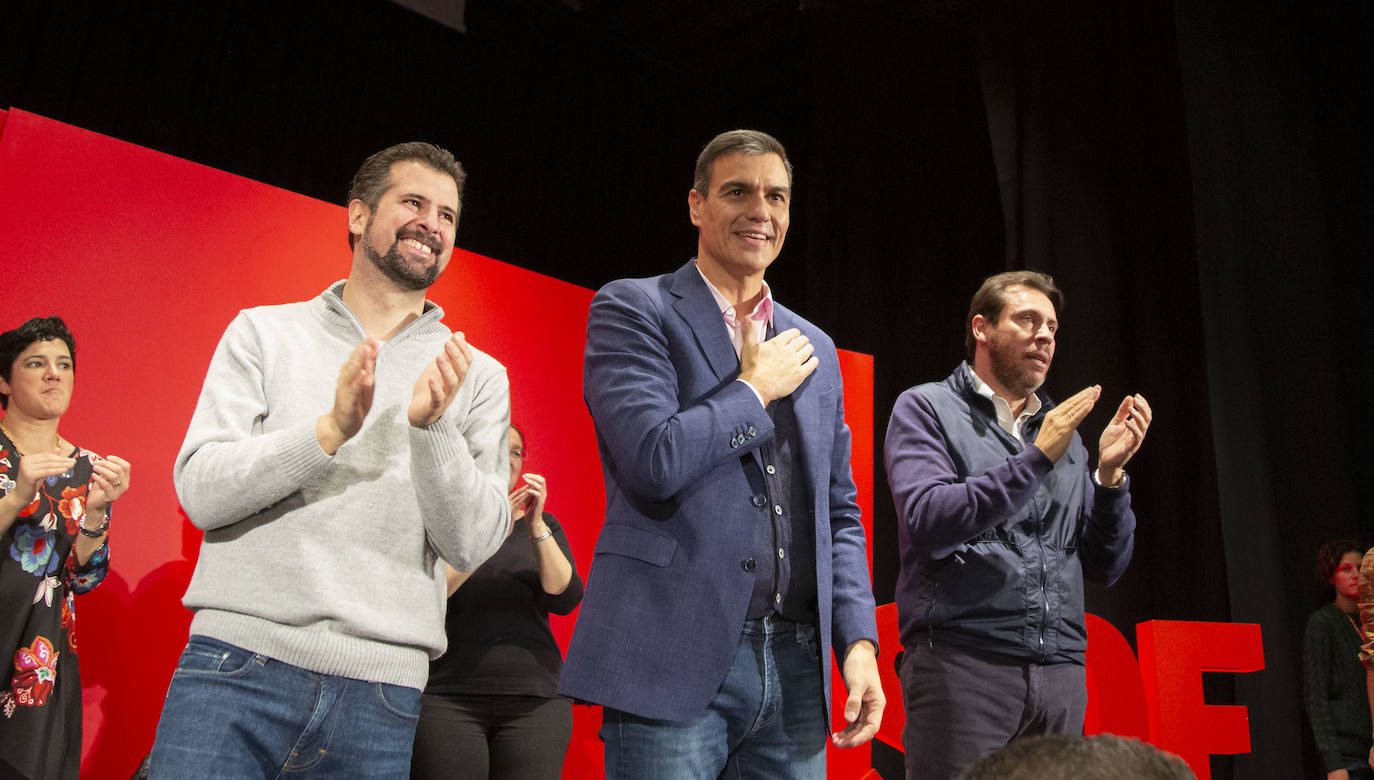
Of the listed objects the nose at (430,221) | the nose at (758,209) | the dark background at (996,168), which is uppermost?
the dark background at (996,168)

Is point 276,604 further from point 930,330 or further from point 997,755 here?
point 930,330

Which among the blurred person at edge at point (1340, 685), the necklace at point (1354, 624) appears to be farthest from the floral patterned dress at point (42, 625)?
the necklace at point (1354, 624)

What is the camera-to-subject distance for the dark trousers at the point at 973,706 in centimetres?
233

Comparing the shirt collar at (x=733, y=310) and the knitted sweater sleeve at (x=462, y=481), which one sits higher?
the shirt collar at (x=733, y=310)

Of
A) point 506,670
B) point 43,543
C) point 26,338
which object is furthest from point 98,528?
point 506,670

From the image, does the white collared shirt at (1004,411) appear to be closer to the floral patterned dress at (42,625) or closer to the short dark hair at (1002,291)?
the short dark hair at (1002,291)

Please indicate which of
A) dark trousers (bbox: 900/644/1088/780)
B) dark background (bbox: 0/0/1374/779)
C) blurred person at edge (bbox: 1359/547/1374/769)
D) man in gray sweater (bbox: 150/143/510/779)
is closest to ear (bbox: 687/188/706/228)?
man in gray sweater (bbox: 150/143/510/779)

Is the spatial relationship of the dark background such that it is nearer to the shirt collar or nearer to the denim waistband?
the shirt collar

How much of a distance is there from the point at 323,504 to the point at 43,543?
5.54ft

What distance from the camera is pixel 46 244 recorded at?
3.02m

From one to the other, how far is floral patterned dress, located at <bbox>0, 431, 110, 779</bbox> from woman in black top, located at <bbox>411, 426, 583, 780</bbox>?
94 cm

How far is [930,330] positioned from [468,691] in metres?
4.67

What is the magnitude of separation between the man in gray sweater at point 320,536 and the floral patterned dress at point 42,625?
151cm

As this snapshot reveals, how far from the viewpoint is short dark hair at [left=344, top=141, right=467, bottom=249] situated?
193 centimetres
